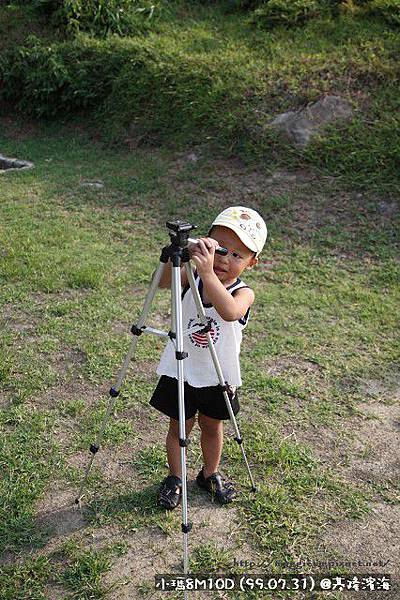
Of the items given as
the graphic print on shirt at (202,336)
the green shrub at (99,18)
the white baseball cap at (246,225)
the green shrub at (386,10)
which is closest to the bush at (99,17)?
the green shrub at (99,18)

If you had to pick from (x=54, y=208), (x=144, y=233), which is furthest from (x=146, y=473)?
(x=54, y=208)

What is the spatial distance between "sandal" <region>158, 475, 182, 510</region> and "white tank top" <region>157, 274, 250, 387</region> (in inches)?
22.4

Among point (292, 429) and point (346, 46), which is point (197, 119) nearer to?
point (346, 46)

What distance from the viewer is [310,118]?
307 inches

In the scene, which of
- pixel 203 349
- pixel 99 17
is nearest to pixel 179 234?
pixel 203 349

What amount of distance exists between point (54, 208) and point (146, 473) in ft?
14.2

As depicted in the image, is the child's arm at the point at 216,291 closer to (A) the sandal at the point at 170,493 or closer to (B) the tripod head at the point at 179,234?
(B) the tripod head at the point at 179,234

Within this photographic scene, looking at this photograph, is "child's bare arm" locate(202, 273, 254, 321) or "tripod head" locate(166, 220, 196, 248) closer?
"tripod head" locate(166, 220, 196, 248)

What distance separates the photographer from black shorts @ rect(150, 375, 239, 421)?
3.09 m

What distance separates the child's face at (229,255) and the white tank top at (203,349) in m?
0.09

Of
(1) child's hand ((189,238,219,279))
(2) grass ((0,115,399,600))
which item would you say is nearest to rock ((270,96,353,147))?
(2) grass ((0,115,399,600))

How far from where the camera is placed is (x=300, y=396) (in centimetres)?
424

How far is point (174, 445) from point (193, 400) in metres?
0.25

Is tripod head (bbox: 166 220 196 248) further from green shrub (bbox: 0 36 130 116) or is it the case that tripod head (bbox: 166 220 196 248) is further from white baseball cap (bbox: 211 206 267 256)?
green shrub (bbox: 0 36 130 116)
